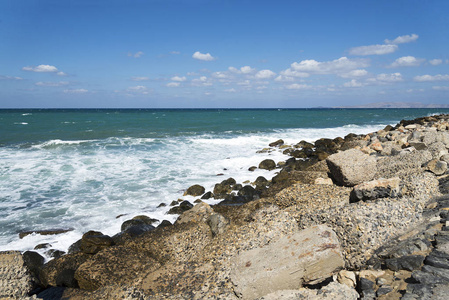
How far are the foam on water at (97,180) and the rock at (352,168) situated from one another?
4.52m

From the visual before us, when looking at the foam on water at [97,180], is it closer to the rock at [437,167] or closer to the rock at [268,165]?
the rock at [268,165]

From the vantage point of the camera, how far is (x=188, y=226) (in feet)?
20.1

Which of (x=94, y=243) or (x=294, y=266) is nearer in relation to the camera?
(x=294, y=266)

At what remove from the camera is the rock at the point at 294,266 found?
3750mm

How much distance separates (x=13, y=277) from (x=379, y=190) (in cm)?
548

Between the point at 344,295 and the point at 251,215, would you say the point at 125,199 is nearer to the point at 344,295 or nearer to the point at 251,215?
the point at 251,215

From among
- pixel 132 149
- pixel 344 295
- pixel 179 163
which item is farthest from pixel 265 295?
pixel 132 149

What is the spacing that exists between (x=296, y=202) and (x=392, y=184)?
194 centimetres

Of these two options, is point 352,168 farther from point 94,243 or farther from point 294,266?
point 94,243

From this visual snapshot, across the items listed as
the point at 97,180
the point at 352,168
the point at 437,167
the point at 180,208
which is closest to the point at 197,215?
the point at 180,208

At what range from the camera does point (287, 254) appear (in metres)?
3.99

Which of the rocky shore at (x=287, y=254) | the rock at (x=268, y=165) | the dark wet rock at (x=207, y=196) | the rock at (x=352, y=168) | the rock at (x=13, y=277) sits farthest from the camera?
the rock at (x=268, y=165)

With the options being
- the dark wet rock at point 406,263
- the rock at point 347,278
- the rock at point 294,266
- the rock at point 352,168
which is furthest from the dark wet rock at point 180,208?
the dark wet rock at point 406,263

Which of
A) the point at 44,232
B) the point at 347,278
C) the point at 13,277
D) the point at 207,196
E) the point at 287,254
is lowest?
the point at 44,232
